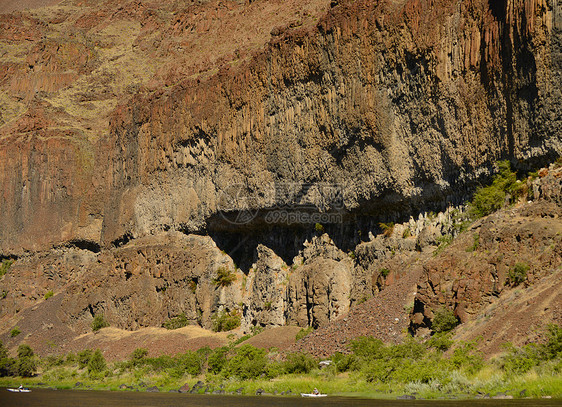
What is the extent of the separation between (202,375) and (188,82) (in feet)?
90.0

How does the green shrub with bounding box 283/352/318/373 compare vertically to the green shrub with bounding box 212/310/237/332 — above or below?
below

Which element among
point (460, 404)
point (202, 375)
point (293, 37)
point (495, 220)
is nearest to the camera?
point (460, 404)

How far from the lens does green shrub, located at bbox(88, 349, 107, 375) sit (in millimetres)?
51094

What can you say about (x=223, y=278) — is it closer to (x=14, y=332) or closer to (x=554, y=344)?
(x=14, y=332)

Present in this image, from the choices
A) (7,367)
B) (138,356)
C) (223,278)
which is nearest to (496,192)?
(223,278)

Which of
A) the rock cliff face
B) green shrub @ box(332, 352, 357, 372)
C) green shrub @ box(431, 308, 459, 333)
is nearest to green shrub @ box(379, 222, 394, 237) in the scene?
the rock cliff face

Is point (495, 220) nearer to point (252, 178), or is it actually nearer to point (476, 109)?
point (476, 109)

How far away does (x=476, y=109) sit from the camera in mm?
38750

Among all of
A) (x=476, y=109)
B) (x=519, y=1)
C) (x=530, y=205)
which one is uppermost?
(x=519, y=1)

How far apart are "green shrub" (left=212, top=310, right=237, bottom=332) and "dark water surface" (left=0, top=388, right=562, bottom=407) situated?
13.7 meters

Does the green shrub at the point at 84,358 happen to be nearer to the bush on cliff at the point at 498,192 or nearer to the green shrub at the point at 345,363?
the green shrub at the point at 345,363

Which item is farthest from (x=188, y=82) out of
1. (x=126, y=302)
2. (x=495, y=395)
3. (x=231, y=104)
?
(x=495, y=395)

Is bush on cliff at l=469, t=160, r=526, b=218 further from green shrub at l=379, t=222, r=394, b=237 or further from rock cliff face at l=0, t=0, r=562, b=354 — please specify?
green shrub at l=379, t=222, r=394, b=237

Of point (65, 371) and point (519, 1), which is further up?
point (519, 1)
